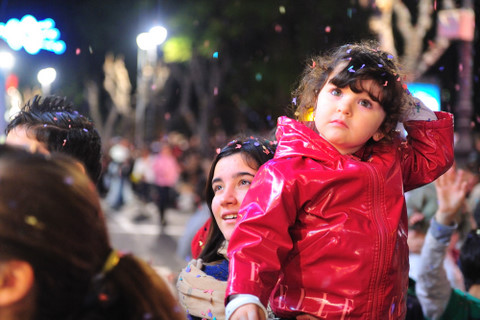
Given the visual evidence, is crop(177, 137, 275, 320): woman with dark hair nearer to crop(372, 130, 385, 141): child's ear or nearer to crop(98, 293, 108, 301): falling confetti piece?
crop(372, 130, 385, 141): child's ear

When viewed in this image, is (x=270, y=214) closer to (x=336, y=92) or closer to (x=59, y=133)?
(x=336, y=92)

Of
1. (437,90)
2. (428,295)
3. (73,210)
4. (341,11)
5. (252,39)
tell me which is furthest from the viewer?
(252,39)

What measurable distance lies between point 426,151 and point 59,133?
5.11ft

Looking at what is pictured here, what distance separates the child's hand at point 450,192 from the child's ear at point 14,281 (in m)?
2.50

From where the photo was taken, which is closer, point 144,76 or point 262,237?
point 262,237

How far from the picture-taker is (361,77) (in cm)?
230

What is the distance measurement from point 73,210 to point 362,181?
121cm

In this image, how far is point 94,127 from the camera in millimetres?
2736

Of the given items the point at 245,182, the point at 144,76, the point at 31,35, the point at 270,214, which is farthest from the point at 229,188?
the point at 144,76

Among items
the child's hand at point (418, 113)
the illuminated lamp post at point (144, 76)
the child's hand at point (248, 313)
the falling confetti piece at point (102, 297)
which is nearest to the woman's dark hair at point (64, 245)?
the falling confetti piece at point (102, 297)

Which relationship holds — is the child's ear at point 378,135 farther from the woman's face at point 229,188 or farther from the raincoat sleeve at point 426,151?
the woman's face at point 229,188

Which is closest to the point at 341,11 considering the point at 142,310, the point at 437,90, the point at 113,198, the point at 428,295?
the point at 437,90

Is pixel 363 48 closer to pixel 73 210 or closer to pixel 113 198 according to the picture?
pixel 73 210

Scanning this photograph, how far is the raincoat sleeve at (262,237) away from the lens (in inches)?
79.0
